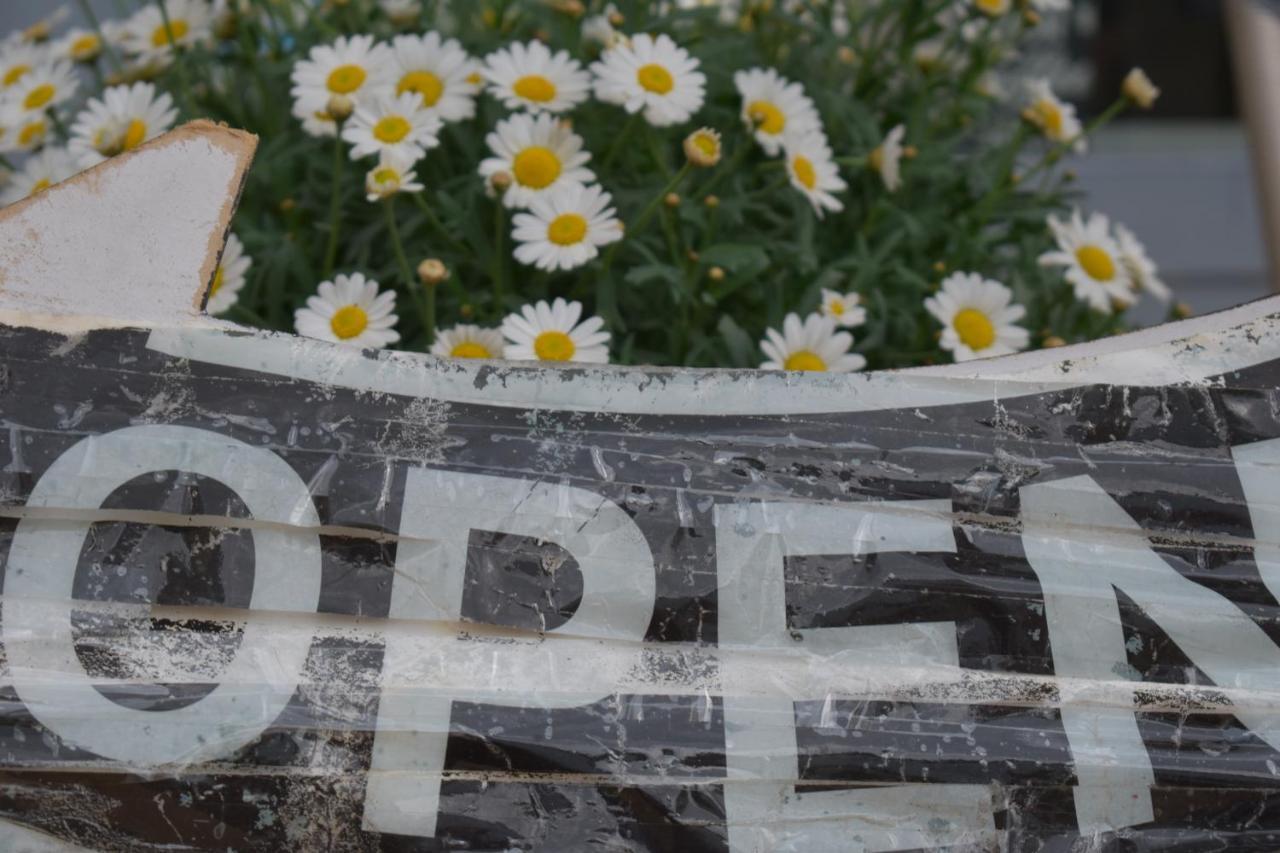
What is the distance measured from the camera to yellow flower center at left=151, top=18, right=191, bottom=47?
0.87 meters

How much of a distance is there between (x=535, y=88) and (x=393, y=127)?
0.11 metres

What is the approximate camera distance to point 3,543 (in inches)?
21.5

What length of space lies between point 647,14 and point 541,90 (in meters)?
0.18

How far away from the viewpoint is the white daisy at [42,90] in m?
0.84

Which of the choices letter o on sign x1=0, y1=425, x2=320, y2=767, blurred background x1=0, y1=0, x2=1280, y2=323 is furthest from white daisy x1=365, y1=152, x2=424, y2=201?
blurred background x1=0, y1=0, x2=1280, y2=323

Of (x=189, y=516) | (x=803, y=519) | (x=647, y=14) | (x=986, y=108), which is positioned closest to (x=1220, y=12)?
(x=986, y=108)

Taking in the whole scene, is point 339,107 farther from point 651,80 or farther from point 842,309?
point 842,309

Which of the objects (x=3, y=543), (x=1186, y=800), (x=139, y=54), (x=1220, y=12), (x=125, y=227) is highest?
(x=1220, y=12)

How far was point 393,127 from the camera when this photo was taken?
28.7 inches

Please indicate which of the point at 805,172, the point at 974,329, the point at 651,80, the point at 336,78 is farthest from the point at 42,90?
the point at 974,329

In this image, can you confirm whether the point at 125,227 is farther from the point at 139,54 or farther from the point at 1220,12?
the point at 1220,12

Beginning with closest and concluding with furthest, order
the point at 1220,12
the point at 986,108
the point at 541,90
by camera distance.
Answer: the point at 541,90
the point at 986,108
the point at 1220,12

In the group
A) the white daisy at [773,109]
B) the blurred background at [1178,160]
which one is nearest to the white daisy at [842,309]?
the white daisy at [773,109]

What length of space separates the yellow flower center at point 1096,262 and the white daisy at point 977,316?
0.12 metres
